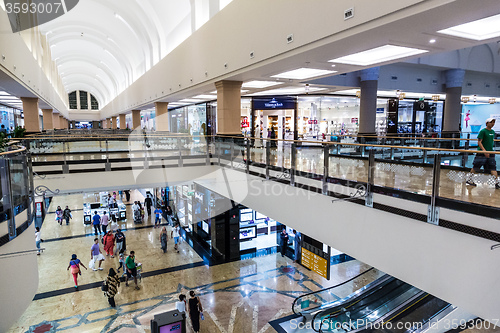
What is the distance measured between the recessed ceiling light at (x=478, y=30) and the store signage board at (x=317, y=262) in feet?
23.4

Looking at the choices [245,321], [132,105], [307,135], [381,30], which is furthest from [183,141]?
[132,105]

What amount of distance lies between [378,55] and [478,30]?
2.52m

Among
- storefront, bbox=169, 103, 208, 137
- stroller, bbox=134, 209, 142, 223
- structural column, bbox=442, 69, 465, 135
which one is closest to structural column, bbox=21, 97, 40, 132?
stroller, bbox=134, 209, 142, 223

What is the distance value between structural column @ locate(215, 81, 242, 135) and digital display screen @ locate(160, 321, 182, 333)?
676 centimetres

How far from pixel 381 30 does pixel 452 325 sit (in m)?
7.83

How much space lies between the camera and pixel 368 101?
1516 centimetres

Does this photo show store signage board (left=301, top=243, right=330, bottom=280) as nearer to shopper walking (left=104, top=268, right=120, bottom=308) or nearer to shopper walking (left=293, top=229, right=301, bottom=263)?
shopper walking (left=293, top=229, right=301, bottom=263)

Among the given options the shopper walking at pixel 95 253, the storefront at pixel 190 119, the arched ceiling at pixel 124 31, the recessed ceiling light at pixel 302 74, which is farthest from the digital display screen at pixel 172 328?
the storefront at pixel 190 119

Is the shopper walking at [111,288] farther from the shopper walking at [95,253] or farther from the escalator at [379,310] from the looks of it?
the escalator at [379,310]

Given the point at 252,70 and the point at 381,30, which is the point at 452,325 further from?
the point at 252,70

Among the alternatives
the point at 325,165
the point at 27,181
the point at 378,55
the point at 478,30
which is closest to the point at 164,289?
the point at 27,181

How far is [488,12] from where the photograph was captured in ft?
15.1

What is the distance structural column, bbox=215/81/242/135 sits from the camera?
1172 cm

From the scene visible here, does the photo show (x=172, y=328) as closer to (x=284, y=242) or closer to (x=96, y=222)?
(x=284, y=242)
